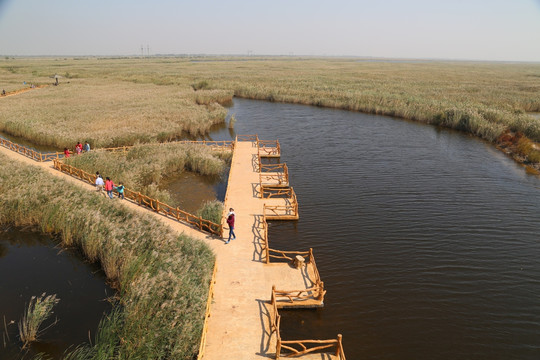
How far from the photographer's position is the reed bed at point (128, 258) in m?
9.70

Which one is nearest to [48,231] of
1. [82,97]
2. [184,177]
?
[184,177]

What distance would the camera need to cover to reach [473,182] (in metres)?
26.1

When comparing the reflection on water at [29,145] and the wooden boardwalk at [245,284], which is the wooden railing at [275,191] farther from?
the reflection on water at [29,145]

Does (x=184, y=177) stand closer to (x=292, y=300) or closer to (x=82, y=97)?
(x=292, y=300)

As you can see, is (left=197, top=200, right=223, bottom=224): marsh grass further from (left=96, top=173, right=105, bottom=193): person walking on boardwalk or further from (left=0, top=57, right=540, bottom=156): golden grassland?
(left=0, top=57, right=540, bottom=156): golden grassland

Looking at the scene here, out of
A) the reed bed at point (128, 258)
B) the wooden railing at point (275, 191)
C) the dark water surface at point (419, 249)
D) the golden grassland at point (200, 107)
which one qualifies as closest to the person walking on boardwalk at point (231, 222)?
the reed bed at point (128, 258)

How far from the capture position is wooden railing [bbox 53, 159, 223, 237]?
55.3 ft

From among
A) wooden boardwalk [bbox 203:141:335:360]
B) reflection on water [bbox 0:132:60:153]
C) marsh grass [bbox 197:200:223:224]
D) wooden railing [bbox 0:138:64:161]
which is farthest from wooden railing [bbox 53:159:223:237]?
reflection on water [bbox 0:132:60:153]

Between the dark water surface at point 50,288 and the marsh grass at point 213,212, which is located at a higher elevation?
the marsh grass at point 213,212

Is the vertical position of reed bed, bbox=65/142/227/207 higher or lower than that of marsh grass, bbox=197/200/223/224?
higher

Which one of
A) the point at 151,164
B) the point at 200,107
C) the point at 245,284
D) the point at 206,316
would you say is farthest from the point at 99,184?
the point at 200,107

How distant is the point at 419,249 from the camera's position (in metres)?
17.0

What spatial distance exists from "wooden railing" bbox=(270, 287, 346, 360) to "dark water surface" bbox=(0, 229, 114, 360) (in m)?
6.33

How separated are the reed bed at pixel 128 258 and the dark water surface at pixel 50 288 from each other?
59 centimetres
